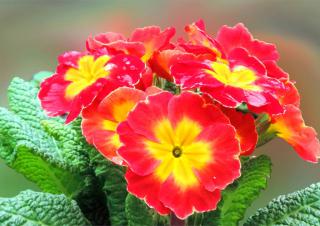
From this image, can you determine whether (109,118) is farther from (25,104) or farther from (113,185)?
(25,104)

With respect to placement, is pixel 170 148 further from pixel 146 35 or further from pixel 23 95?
pixel 23 95

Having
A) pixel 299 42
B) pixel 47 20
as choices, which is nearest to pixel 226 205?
pixel 299 42

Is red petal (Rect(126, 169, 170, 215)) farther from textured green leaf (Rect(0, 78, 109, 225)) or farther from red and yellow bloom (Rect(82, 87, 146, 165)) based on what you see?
textured green leaf (Rect(0, 78, 109, 225))

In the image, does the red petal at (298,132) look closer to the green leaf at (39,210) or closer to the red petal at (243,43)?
the red petal at (243,43)

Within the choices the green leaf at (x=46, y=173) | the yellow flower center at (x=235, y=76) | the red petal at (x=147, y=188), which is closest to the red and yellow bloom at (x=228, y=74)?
the yellow flower center at (x=235, y=76)

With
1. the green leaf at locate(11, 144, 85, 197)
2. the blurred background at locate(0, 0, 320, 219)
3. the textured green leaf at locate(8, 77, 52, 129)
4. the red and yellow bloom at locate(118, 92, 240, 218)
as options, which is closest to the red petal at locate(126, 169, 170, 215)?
the red and yellow bloom at locate(118, 92, 240, 218)

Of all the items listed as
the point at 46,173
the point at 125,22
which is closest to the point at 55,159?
the point at 46,173
